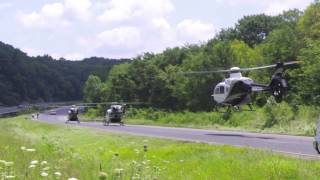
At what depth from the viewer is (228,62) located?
90.2 m

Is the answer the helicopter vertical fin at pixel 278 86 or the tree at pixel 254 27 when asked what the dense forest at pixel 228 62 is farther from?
the helicopter vertical fin at pixel 278 86

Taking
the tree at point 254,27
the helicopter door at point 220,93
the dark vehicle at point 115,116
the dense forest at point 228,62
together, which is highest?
the tree at point 254,27

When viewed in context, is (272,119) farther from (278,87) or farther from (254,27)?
(254,27)

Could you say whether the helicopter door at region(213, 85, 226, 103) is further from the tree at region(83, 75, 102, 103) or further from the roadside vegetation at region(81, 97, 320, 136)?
the tree at region(83, 75, 102, 103)

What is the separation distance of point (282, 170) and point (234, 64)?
3059 inches

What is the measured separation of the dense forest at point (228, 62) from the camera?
188 ft

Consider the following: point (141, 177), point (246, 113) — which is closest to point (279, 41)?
point (246, 113)

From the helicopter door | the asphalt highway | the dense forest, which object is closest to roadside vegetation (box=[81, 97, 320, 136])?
the helicopter door

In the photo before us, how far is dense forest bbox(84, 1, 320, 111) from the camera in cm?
5744

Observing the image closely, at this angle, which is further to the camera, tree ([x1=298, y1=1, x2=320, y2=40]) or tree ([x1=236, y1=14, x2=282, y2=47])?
tree ([x1=236, y1=14, x2=282, y2=47])

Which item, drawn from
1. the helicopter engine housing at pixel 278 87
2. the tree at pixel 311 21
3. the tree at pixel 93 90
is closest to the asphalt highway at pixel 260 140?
the helicopter engine housing at pixel 278 87

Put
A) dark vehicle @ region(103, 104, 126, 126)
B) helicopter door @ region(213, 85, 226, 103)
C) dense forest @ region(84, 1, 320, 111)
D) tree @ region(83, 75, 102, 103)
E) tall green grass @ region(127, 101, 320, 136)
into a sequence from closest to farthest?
1. helicopter door @ region(213, 85, 226, 103)
2. tall green grass @ region(127, 101, 320, 136)
3. dense forest @ region(84, 1, 320, 111)
4. dark vehicle @ region(103, 104, 126, 126)
5. tree @ region(83, 75, 102, 103)

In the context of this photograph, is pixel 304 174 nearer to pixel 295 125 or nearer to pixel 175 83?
pixel 295 125

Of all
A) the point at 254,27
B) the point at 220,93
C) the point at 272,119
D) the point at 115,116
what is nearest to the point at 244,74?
the point at 115,116
